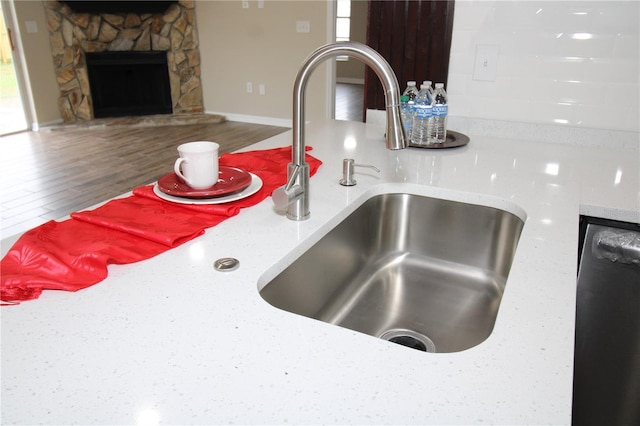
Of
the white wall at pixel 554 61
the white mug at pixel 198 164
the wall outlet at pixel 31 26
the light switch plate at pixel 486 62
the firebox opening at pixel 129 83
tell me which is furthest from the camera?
the firebox opening at pixel 129 83

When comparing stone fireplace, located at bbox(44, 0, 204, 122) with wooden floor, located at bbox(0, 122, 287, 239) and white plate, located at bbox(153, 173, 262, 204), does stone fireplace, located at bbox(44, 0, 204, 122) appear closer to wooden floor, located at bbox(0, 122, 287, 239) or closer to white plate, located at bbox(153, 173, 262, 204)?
wooden floor, located at bbox(0, 122, 287, 239)

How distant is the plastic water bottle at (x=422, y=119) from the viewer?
1.52 metres

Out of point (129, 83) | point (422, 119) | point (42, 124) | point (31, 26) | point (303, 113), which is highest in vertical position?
point (31, 26)

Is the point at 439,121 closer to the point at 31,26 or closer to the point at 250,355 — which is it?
the point at 250,355

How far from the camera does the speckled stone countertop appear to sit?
21.2 inches

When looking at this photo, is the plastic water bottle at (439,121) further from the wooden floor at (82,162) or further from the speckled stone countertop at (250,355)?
the wooden floor at (82,162)

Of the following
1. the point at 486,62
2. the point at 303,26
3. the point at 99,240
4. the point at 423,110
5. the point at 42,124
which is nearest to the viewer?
the point at 99,240

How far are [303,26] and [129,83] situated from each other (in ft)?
7.26

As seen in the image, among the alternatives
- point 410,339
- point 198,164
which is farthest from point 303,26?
point 410,339

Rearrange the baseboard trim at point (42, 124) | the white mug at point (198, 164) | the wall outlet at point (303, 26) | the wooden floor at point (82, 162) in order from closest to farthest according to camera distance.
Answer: the white mug at point (198, 164)
the wooden floor at point (82, 162)
the wall outlet at point (303, 26)
the baseboard trim at point (42, 124)

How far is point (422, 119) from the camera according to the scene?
1.56 metres

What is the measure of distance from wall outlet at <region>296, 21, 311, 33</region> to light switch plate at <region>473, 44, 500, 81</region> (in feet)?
11.9

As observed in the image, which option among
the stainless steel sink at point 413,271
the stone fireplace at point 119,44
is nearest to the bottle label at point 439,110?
the stainless steel sink at point 413,271

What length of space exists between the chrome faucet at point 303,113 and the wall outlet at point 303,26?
4410 millimetres
